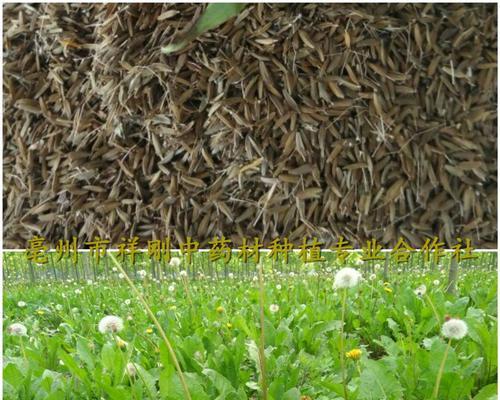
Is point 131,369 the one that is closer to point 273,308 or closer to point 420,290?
point 273,308

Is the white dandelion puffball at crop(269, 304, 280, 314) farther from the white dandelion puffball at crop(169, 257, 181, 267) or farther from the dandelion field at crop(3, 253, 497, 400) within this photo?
the white dandelion puffball at crop(169, 257, 181, 267)

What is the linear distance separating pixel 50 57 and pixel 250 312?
2.06 feet

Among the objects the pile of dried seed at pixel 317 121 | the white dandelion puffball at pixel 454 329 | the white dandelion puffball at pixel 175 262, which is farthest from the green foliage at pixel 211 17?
the pile of dried seed at pixel 317 121

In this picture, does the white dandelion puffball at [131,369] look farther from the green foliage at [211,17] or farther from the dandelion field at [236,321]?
the green foliage at [211,17]

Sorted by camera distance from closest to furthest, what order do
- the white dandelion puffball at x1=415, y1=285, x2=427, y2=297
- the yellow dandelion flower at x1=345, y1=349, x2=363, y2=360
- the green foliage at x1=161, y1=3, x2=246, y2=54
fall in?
the green foliage at x1=161, y1=3, x2=246, y2=54, the yellow dandelion flower at x1=345, y1=349, x2=363, y2=360, the white dandelion puffball at x1=415, y1=285, x2=427, y2=297

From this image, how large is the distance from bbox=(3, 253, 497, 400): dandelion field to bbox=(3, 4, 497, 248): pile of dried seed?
0.12 meters

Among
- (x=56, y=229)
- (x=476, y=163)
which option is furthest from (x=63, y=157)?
(x=476, y=163)

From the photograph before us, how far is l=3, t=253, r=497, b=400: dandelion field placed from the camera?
57 cm

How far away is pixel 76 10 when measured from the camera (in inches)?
38.3

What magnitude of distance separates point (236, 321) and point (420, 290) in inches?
9.5

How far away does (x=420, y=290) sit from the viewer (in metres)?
0.69

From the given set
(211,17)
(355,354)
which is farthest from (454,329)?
(211,17)

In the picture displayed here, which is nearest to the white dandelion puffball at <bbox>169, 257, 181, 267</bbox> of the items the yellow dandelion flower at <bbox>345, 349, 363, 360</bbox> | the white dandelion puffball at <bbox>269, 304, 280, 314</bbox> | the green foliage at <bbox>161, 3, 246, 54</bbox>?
the white dandelion puffball at <bbox>269, 304, 280, 314</bbox>

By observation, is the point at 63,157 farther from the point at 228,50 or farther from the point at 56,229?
the point at 228,50
